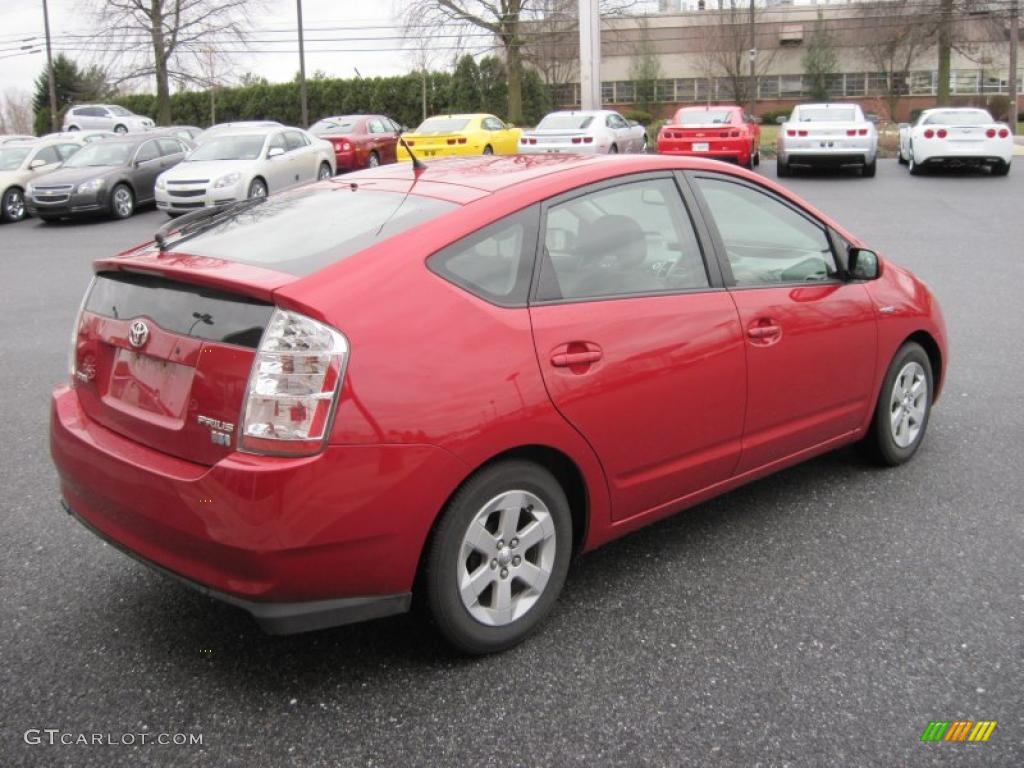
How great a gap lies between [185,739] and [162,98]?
50.1 m

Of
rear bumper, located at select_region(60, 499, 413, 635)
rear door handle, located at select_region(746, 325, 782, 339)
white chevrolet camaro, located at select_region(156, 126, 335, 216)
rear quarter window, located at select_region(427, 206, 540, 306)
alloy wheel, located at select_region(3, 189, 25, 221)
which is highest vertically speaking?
white chevrolet camaro, located at select_region(156, 126, 335, 216)

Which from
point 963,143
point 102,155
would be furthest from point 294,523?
point 963,143

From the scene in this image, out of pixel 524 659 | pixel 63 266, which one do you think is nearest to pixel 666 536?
pixel 524 659

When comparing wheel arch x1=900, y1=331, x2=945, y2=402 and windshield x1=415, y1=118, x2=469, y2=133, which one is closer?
wheel arch x1=900, y1=331, x2=945, y2=402

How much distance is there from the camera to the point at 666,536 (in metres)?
4.28

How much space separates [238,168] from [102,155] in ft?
12.8

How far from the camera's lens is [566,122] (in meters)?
23.8

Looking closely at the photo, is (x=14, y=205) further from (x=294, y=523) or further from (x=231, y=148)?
(x=294, y=523)

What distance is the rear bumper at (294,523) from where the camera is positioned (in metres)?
2.78

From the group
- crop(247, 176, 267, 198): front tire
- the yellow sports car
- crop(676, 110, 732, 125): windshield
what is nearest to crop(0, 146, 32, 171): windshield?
crop(247, 176, 267, 198): front tire

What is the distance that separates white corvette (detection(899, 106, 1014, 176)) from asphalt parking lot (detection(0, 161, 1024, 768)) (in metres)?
18.4

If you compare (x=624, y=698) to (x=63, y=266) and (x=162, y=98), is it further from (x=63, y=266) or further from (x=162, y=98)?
(x=162, y=98)

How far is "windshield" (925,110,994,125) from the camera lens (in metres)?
21.8

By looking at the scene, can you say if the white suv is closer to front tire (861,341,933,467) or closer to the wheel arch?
the wheel arch
